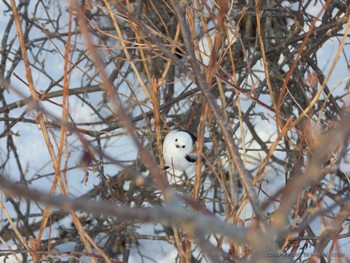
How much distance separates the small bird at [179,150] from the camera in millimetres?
1479

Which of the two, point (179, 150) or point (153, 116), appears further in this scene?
point (153, 116)

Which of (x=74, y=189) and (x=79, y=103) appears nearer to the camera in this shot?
(x=74, y=189)

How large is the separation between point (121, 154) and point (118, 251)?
17.5 inches

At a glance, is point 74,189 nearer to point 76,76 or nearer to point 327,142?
point 76,76

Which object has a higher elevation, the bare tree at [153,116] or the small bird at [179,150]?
the bare tree at [153,116]

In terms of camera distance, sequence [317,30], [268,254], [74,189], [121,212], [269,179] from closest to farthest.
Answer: [121,212], [268,254], [317,30], [74,189], [269,179]

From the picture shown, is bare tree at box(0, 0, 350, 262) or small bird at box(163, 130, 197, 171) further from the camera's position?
bare tree at box(0, 0, 350, 262)

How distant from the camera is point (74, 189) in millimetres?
2762

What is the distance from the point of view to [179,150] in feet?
4.86

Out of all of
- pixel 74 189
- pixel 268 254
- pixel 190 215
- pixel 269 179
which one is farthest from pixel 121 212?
pixel 269 179

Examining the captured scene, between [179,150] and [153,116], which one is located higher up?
[153,116]

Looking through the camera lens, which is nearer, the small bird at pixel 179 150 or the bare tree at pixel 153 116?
the small bird at pixel 179 150

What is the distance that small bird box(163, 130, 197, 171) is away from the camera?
4.85 ft

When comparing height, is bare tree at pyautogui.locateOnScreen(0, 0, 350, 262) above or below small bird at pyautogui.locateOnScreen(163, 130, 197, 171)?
above
